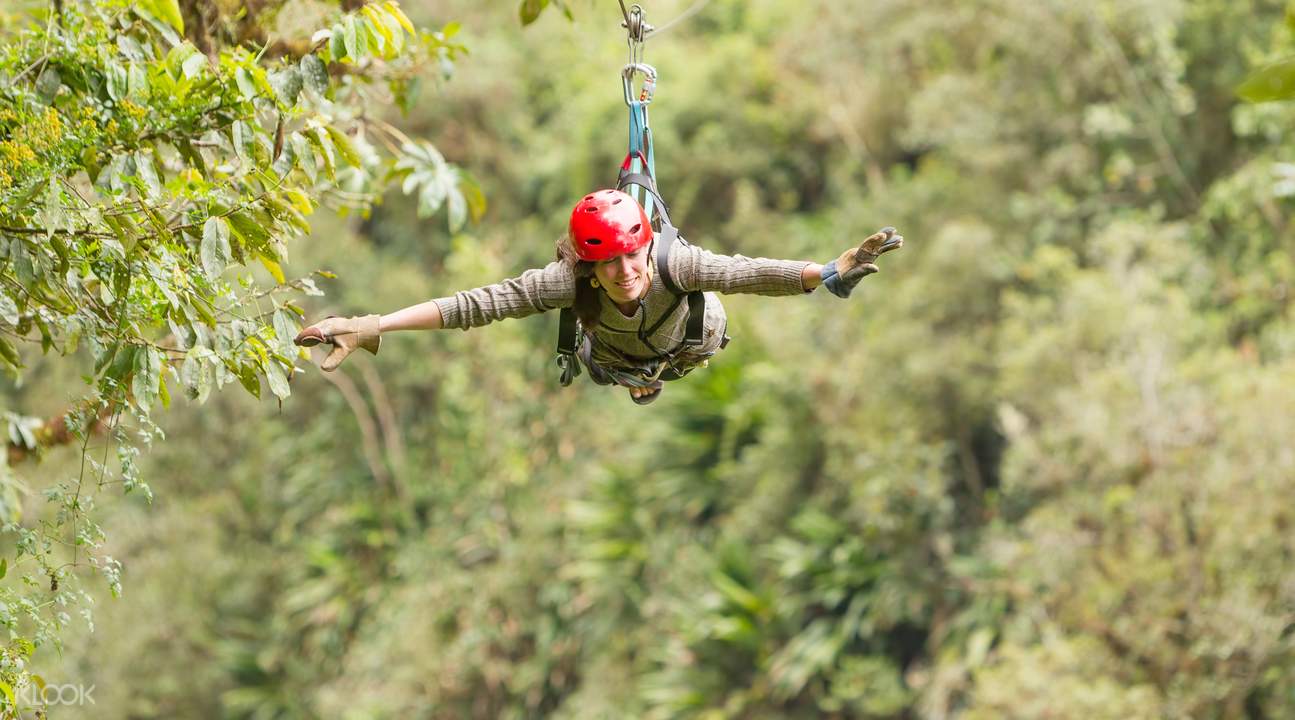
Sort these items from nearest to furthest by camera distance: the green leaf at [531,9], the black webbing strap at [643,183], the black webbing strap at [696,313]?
1. the black webbing strap at [696,313]
2. the black webbing strap at [643,183]
3. the green leaf at [531,9]

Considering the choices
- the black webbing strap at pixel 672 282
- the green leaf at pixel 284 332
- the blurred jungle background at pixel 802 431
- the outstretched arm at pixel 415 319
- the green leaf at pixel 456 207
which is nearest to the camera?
the green leaf at pixel 284 332

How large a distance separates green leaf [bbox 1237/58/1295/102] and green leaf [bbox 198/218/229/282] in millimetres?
2181

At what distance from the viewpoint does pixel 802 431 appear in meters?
11.2

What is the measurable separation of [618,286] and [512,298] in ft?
0.87

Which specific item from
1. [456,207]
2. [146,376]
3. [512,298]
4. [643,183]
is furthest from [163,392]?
[456,207]

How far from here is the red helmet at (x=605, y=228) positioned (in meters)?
3.22

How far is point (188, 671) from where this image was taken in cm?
1452

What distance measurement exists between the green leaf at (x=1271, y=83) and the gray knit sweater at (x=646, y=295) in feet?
4.61

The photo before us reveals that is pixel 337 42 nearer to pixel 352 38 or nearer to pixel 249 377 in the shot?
pixel 352 38

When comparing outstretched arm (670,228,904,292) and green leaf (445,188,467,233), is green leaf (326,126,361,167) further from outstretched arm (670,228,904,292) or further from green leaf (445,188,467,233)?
green leaf (445,188,467,233)

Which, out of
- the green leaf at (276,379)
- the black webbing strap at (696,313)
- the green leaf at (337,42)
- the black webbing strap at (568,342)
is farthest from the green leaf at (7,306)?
the black webbing strap at (696,313)

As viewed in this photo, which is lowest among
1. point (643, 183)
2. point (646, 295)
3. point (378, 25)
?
point (646, 295)

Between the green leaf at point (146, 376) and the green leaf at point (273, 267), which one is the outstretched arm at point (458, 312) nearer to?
the green leaf at point (273, 267)

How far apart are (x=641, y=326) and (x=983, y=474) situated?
27.3 ft
